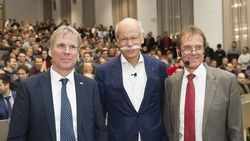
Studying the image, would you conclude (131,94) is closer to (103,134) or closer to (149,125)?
(149,125)

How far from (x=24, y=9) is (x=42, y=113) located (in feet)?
96.6

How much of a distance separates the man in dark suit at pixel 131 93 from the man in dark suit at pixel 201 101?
7.0 inches

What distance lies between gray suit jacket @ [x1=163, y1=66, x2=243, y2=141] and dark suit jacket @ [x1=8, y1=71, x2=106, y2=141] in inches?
22.4

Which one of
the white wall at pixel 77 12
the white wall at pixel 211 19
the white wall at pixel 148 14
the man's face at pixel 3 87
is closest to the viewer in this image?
the man's face at pixel 3 87

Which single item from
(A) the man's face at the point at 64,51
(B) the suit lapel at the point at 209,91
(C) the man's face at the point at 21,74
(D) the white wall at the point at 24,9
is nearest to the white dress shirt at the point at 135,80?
(B) the suit lapel at the point at 209,91

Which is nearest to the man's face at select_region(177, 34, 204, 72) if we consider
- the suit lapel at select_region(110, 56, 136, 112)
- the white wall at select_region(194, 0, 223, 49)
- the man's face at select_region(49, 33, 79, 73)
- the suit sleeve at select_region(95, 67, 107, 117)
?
the suit lapel at select_region(110, 56, 136, 112)

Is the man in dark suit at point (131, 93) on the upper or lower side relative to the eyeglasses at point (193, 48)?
lower

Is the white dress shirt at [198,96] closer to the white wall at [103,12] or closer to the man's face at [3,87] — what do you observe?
the man's face at [3,87]

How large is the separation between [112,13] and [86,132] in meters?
21.0

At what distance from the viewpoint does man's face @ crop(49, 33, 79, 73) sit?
2.62 meters

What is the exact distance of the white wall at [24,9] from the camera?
97.9 ft

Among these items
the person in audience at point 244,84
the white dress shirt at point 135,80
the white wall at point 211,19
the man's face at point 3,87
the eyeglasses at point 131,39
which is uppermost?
the white wall at point 211,19

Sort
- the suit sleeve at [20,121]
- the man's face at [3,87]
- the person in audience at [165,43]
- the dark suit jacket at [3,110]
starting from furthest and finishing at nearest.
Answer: the person in audience at [165,43] → the man's face at [3,87] → the dark suit jacket at [3,110] → the suit sleeve at [20,121]

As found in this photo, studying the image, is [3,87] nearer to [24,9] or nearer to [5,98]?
[5,98]
